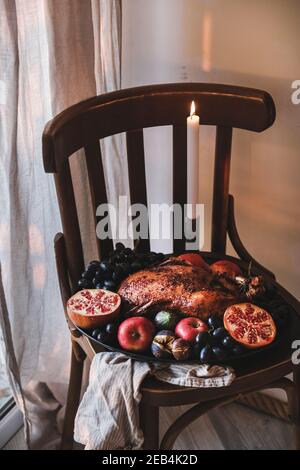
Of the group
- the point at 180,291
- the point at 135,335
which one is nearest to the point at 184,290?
the point at 180,291

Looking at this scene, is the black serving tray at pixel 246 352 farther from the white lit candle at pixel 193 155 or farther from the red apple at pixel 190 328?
the white lit candle at pixel 193 155

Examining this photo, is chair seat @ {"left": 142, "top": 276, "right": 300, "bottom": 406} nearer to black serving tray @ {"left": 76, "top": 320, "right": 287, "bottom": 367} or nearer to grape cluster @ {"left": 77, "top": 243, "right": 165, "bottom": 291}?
black serving tray @ {"left": 76, "top": 320, "right": 287, "bottom": 367}

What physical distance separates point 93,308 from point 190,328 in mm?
182

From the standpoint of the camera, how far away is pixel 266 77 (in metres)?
1.21

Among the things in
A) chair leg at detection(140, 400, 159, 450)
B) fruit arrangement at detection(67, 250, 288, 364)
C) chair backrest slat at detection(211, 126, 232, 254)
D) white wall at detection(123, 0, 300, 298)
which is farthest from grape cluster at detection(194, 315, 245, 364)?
white wall at detection(123, 0, 300, 298)

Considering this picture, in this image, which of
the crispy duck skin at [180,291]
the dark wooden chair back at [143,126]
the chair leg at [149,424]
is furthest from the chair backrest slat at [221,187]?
the chair leg at [149,424]

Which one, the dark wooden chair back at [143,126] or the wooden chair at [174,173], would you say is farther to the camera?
the dark wooden chair back at [143,126]

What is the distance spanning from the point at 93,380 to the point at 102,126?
0.52 metres

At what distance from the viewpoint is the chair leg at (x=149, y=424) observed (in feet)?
3.08

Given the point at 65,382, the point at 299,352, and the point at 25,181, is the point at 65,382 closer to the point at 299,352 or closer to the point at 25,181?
the point at 25,181

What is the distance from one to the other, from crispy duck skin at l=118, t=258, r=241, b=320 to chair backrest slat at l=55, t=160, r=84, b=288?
13 centimetres

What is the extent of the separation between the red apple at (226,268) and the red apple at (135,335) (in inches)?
8.2
